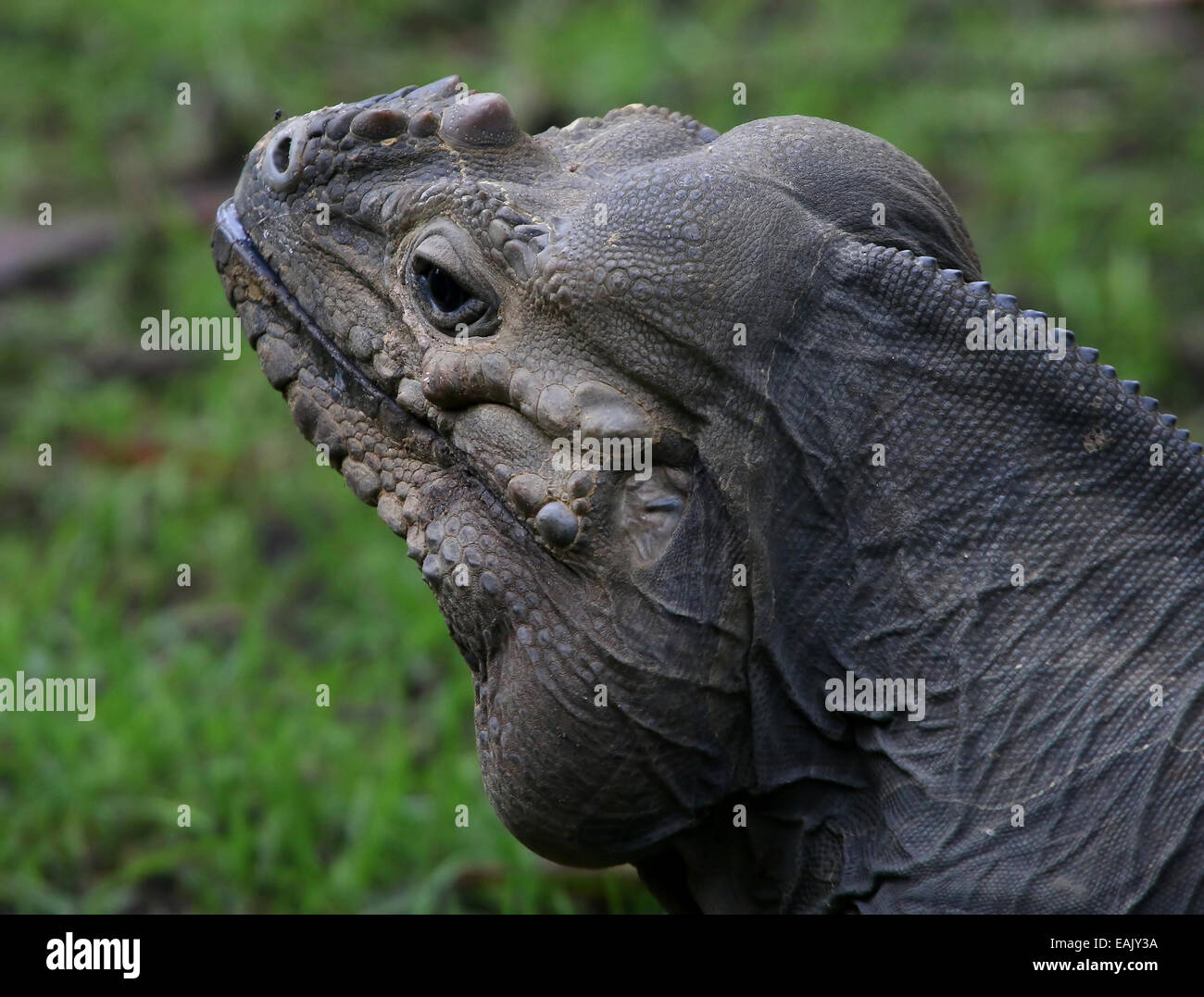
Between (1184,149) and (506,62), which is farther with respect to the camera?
(506,62)

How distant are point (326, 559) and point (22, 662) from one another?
1.35 m

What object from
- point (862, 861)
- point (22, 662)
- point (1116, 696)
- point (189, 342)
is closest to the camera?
point (1116, 696)

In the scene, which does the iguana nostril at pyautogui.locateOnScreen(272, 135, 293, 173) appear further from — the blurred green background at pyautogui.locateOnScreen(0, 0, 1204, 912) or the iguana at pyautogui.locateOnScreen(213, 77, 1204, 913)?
the blurred green background at pyautogui.locateOnScreen(0, 0, 1204, 912)

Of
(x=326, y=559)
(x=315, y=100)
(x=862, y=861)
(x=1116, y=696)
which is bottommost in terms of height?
(x=862, y=861)

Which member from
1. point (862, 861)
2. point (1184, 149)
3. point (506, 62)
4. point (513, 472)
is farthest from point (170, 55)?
point (862, 861)

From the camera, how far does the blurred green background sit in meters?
5.26

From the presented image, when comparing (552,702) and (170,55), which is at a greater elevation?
(170,55)

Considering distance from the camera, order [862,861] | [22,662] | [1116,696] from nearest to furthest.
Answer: [1116,696] < [862,861] < [22,662]

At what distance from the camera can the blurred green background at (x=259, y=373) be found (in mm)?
5262

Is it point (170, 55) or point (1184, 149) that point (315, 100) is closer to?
point (170, 55)

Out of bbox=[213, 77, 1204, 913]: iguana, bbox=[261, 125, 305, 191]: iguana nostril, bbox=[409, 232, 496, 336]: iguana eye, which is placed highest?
bbox=[261, 125, 305, 191]: iguana nostril

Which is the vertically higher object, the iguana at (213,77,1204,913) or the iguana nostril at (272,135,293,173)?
the iguana nostril at (272,135,293,173)

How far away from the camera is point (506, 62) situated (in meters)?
9.35

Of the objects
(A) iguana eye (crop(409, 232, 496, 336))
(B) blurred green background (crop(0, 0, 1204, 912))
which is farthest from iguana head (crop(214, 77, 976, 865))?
(B) blurred green background (crop(0, 0, 1204, 912))
